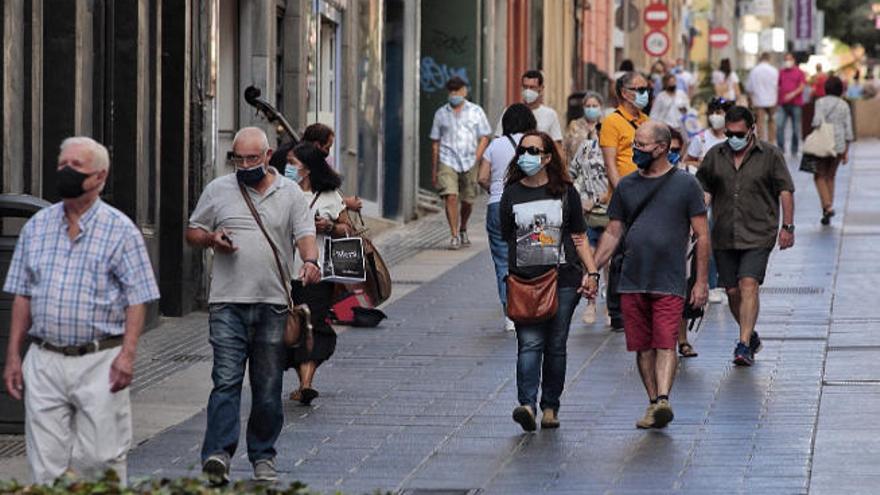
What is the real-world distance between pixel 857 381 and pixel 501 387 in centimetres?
211

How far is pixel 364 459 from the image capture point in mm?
11914

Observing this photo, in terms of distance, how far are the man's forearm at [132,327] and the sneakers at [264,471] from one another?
2.27 meters

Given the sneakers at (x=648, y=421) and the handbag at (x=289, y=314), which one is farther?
the sneakers at (x=648, y=421)

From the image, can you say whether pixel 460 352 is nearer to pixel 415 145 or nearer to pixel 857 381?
pixel 857 381

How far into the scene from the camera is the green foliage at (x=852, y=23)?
112 meters

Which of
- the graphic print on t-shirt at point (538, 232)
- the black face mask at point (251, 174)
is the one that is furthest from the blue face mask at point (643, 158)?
the black face mask at point (251, 174)

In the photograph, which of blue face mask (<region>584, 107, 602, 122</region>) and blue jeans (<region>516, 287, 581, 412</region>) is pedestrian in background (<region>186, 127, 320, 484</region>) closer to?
blue jeans (<region>516, 287, 581, 412</region>)

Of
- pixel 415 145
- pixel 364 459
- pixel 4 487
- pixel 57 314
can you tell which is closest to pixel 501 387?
pixel 364 459

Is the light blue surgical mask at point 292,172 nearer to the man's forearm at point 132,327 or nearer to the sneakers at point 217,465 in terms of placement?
the sneakers at point 217,465

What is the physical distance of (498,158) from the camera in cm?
1786

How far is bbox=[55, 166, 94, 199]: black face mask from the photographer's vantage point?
29.5ft

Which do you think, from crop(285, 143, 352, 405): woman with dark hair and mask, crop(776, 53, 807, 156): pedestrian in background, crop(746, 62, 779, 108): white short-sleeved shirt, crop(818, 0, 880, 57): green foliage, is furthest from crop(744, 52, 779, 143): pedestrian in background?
crop(818, 0, 880, 57): green foliage

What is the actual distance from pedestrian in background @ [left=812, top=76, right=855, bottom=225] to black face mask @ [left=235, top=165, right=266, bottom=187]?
17.5 m

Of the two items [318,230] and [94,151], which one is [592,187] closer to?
[318,230]
